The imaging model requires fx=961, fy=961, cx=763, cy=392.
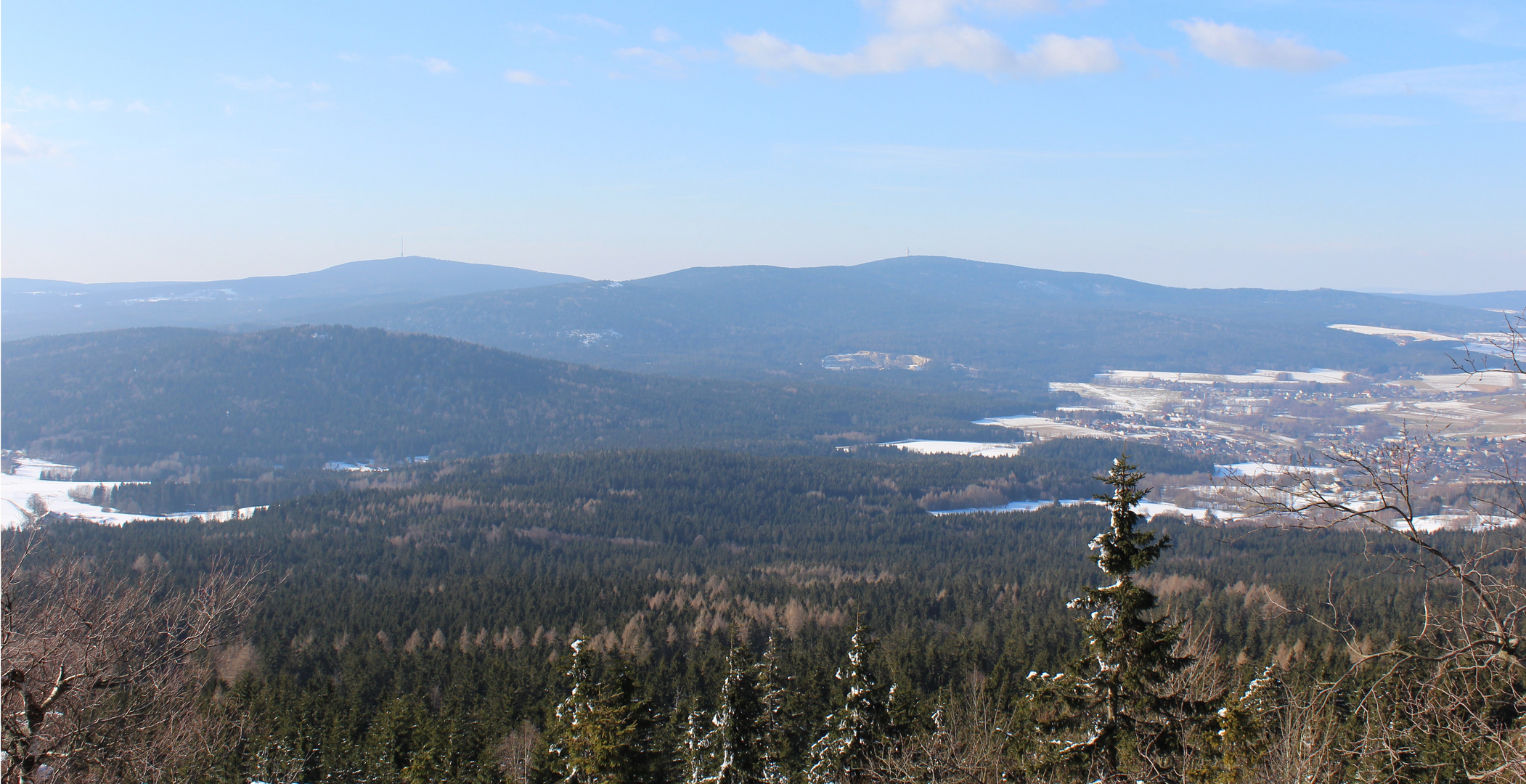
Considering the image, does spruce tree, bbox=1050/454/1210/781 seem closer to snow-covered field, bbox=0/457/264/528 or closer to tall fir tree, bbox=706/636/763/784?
tall fir tree, bbox=706/636/763/784

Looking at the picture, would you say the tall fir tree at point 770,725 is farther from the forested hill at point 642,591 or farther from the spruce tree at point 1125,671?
the spruce tree at point 1125,671

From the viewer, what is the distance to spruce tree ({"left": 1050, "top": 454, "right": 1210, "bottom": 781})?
16.6 meters

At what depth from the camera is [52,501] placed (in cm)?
13188

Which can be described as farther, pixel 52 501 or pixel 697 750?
pixel 52 501

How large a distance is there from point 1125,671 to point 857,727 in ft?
32.7

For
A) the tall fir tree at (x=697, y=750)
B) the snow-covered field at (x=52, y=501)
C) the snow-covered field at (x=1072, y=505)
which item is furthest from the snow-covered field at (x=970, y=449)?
the tall fir tree at (x=697, y=750)

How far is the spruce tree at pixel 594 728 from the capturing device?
23.7m

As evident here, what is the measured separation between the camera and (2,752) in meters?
15.1

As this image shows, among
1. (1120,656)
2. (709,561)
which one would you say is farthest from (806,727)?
(709,561)

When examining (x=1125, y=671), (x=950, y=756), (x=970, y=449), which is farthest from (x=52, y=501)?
(x=1125, y=671)

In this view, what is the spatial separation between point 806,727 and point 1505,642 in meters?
35.4

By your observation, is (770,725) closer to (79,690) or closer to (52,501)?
(79,690)

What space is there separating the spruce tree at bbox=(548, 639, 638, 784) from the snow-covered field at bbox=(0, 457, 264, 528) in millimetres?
107450

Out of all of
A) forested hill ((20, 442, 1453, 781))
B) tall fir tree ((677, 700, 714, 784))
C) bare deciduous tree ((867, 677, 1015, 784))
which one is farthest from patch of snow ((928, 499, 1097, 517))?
tall fir tree ((677, 700, 714, 784))
